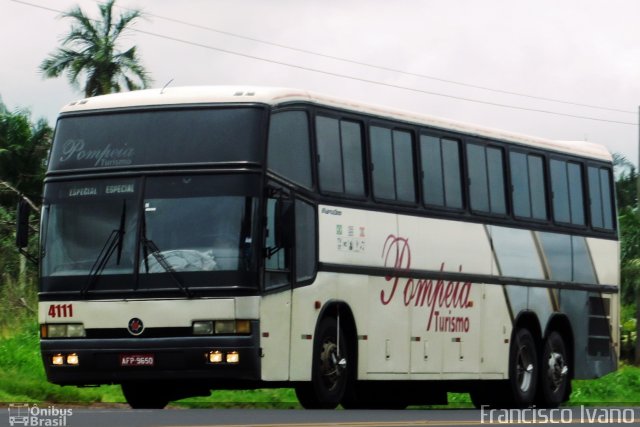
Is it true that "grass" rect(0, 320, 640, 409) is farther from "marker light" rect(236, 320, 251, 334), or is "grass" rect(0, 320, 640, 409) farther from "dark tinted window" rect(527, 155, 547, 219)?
"marker light" rect(236, 320, 251, 334)

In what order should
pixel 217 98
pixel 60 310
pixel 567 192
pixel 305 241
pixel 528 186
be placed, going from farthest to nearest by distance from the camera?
1. pixel 567 192
2. pixel 528 186
3. pixel 305 241
4. pixel 217 98
5. pixel 60 310

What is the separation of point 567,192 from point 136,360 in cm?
943

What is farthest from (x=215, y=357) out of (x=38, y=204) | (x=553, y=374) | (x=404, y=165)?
(x=38, y=204)

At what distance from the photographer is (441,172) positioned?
2214cm

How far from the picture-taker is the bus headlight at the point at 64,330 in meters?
18.3

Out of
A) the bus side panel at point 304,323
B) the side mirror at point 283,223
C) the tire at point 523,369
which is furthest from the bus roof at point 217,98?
the tire at point 523,369

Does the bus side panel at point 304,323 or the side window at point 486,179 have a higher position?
the side window at point 486,179

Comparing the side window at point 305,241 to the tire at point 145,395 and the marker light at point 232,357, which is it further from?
the tire at point 145,395

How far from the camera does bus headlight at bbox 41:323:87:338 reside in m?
18.3

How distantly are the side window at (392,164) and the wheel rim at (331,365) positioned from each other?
2.10 metres

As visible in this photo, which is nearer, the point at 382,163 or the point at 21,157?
the point at 382,163

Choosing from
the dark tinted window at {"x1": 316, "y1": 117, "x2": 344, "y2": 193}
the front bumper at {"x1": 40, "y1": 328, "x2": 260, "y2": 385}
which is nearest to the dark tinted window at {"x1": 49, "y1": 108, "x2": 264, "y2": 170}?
the dark tinted window at {"x1": 316, "y1": 117, "x2": 344, "y2": 193}

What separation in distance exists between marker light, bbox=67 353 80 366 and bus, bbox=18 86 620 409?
19mm

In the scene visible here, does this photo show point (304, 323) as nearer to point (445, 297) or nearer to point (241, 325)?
point (241, 325)
